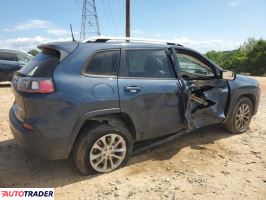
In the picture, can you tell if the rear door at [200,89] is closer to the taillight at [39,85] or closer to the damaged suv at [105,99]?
the damaged suv at [105,99]

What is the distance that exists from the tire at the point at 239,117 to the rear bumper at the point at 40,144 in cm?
323

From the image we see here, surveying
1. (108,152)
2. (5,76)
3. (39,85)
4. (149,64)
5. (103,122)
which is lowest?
(108,152)

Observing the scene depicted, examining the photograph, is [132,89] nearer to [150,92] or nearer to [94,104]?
[150,92]

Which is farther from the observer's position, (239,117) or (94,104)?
(239,117)

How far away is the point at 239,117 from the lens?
559 cm

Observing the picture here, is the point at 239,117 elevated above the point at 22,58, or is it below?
below

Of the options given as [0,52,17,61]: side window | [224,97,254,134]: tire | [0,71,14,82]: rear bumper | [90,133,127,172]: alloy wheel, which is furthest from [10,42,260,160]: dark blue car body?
[0,52,17,61]: side window

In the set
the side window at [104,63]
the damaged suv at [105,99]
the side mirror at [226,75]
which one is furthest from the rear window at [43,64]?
the side mirror at [226,75]

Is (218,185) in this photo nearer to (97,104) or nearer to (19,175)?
(97,104)

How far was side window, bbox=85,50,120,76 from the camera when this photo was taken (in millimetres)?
3756

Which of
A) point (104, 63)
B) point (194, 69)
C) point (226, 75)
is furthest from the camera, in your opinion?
point (194, 69)

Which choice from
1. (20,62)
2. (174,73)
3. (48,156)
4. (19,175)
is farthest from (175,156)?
(20,62)

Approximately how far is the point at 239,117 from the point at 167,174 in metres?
2.29

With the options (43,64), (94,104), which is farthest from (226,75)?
(43,64)
